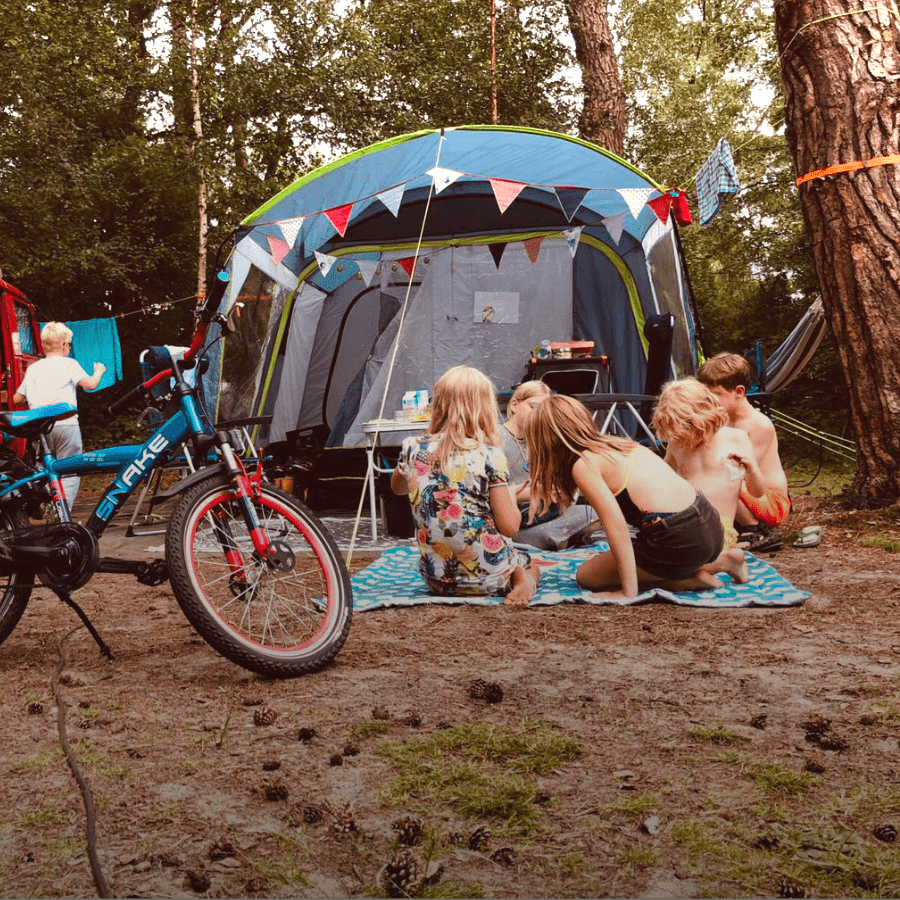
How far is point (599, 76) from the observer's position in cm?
1124

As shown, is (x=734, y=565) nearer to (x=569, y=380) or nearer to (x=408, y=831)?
(x=408, y=831)

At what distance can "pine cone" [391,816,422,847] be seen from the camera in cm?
144

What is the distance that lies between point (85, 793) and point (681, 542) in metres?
2.26

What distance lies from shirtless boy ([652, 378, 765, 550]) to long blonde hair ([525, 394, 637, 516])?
0.45m

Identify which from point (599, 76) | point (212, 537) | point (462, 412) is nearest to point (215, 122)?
point (599, 76)

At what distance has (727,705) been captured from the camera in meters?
2.07

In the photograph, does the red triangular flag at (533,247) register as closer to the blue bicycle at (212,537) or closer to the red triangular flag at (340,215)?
the red triangular flag at (340,215)

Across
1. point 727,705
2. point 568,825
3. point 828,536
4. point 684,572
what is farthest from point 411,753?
point 828,536

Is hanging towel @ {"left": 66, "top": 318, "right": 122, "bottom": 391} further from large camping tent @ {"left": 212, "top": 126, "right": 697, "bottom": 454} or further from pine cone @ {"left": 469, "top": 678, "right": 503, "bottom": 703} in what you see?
pine cone @ {"left": 469, "top": 678, "right": 503, "bottom": 703}

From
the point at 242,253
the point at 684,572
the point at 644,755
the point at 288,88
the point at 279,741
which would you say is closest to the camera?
the point at 644,755

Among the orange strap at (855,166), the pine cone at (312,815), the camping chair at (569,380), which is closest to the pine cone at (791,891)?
the pine cone at (312,815)

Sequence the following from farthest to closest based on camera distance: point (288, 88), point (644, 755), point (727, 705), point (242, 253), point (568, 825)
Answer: point (288, 88)
point (242, 253)
point (727, 705)
point (644, 755)
point (568, 825)

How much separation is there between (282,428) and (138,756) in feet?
17.2

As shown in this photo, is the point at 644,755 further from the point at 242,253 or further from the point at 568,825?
the point at 242,253
